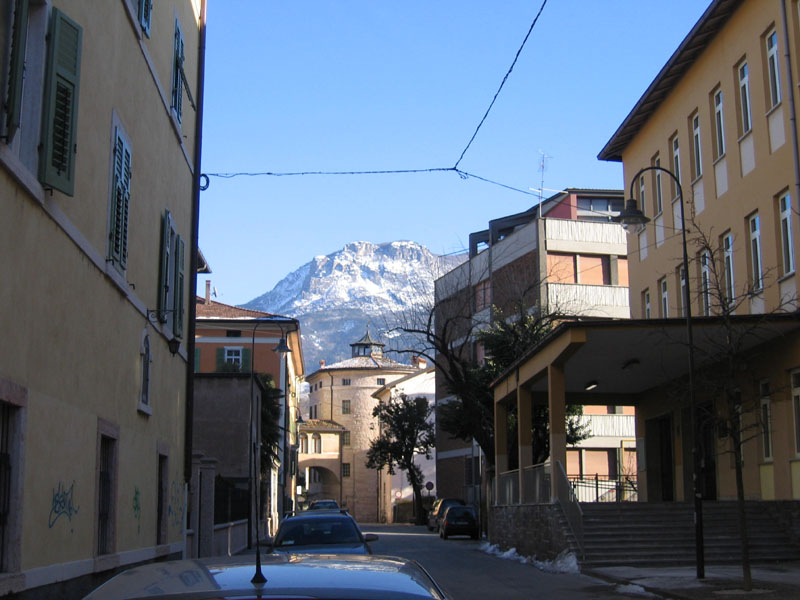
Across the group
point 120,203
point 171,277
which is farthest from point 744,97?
point 120,203

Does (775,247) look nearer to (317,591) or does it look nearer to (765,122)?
(765,122)

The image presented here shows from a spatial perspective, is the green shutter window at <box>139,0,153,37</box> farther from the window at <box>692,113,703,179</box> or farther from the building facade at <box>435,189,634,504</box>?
the building facade at <box>435,189,634,504</box>

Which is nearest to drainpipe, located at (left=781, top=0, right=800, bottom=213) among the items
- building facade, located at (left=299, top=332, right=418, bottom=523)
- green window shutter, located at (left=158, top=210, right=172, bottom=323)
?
green window shutter, located at (left=158, top=210, right=172, bottom=323)

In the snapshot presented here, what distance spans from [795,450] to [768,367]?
2.04 m

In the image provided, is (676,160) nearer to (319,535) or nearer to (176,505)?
(176,505)

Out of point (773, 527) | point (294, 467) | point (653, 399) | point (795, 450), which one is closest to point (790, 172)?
point (795, 450)

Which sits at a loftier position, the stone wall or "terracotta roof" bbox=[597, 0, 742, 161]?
"terracotta roof" bbox=[597, 0, 742, 161]

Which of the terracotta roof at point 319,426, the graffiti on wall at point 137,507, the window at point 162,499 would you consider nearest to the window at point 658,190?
the window at point 162,499

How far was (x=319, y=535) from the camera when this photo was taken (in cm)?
1546

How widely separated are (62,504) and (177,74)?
9723 mm

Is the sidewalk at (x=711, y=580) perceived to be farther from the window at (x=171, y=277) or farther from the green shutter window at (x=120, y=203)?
the green shutter window at (x=120, y=203)

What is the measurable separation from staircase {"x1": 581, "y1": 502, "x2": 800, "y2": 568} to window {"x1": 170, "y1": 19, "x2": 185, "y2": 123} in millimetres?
11981

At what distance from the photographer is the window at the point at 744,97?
23031 mm

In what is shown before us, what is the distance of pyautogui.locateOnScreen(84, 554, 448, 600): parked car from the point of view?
3.30m
